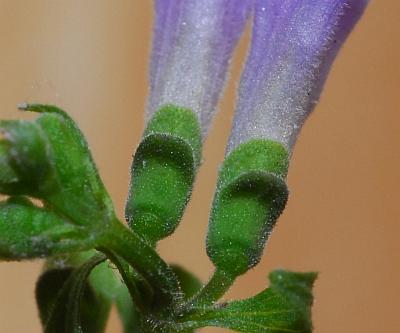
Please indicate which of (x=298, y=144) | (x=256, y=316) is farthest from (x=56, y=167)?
(x=298, y=144)

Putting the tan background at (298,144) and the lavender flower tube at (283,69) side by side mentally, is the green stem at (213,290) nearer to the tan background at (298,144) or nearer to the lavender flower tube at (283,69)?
the lavender flower tube at (283,69)

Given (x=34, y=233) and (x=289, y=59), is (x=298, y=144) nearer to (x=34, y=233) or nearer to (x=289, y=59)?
(x=289, y=59)

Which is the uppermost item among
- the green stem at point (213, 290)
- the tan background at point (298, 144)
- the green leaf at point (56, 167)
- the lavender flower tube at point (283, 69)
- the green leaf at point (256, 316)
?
the tan background at point (298, 144)

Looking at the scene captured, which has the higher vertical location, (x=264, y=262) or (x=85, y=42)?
(x=85, y=42)

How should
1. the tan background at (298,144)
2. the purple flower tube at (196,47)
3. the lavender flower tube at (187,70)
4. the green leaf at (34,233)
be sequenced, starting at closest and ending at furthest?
the green leaf at (34,233), the lavender flower tube at (187,70), the purple flower tube at (196,47), the tan background at (298,144)

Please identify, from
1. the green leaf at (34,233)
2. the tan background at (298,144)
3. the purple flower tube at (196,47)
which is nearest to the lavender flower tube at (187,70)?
the purple flower tube at (196,47)

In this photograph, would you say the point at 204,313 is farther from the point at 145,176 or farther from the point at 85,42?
the point at 85,42

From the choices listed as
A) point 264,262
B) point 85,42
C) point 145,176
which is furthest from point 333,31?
point 85,42
